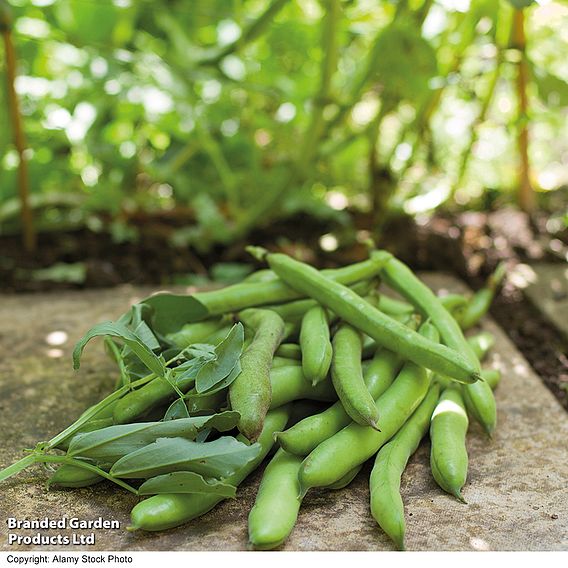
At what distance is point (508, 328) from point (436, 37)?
1.28 meters

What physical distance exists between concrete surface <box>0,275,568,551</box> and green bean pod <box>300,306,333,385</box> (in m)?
0.22

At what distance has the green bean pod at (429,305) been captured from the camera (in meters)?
1.94

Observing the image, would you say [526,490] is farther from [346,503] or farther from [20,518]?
[20,518]

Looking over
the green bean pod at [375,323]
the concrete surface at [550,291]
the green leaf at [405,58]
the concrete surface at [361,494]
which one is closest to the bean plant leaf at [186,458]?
the concrete surface at [361,494]

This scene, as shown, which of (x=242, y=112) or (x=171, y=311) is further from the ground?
(x=171, y=311)

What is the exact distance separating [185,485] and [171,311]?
0.59 meters

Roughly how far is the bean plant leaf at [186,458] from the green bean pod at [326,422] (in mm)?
150

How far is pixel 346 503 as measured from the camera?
158 cm

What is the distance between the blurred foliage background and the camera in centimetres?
290

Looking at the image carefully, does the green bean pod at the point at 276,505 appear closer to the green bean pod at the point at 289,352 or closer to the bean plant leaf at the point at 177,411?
the bean plant leaf at the point at 177,411

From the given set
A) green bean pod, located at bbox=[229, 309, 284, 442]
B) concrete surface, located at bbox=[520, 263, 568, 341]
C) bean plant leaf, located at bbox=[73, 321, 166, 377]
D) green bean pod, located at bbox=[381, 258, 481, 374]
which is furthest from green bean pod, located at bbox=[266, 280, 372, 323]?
concrete surface, located at bbox=[520, 263, 568, 341]

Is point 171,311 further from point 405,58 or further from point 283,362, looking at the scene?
point 405,58

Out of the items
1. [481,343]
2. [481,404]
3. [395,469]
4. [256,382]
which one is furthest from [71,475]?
[481,343]

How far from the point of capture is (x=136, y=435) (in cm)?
153
